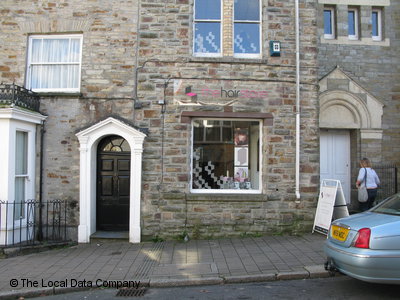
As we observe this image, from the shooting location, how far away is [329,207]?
8.36 metres

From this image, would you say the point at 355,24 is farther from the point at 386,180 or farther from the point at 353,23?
the point at 386,180

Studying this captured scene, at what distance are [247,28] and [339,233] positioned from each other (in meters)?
6.27

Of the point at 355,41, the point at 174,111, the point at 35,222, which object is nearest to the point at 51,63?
the point at 174,111

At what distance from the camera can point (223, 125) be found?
9.30 metres

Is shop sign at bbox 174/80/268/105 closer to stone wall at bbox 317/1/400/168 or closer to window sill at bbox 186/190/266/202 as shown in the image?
window sill at bbox 186/190/266/202

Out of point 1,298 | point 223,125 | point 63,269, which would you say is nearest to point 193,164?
point 223,125

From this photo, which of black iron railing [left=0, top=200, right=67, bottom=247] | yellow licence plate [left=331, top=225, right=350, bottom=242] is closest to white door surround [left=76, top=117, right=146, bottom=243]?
black iron railing [left=0, top=200, right=67, bottom=247]

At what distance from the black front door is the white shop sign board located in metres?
4.98

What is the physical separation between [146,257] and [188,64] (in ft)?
16.2

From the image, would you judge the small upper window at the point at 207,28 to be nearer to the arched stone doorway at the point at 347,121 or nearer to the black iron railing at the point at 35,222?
the arched stone doorway at the point at 347,121

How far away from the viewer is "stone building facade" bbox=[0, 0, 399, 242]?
8.87 metres

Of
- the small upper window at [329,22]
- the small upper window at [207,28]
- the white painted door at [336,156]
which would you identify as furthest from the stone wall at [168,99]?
the small upper window at [329,22]

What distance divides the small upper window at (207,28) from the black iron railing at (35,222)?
5.49 m

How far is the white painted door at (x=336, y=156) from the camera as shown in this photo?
1154 centimetres
